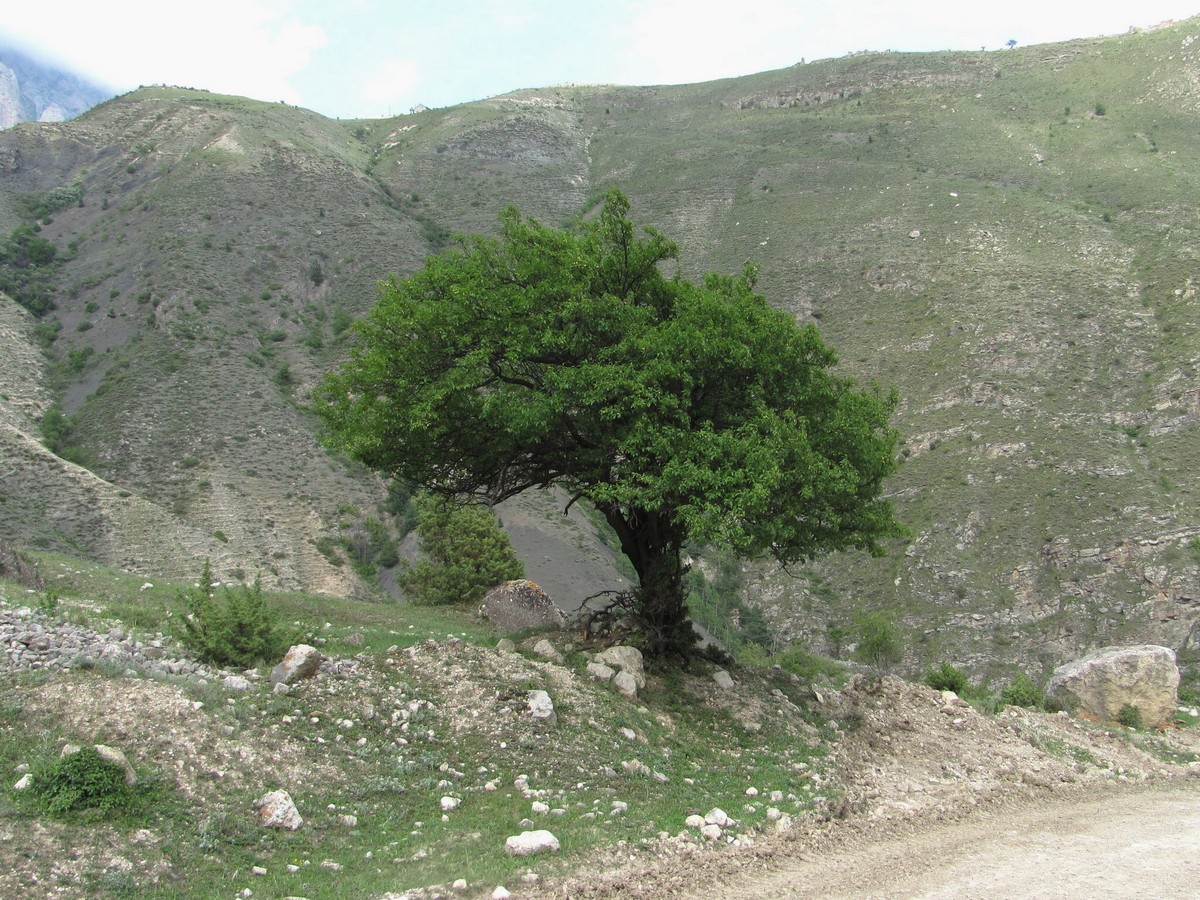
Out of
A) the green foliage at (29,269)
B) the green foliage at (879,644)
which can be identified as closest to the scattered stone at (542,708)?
the green foliage at (879,644)

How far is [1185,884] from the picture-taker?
24.1ft

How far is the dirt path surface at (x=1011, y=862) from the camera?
7.07m

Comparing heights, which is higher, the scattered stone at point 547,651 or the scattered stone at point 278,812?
the scattered stone at point 278,812

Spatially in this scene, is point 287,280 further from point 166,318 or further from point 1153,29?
point 1153,29

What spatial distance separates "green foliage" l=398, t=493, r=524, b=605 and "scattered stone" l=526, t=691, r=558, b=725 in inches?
792

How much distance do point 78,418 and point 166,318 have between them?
1039 centimetres

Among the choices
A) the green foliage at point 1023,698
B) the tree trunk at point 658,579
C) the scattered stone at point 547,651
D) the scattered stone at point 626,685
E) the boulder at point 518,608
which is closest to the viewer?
the scattered stone at point 626,685

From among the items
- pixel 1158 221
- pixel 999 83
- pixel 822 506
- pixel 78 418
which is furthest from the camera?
pixel 999 83

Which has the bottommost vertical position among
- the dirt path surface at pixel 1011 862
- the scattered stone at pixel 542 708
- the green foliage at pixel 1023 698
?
the green foliage at pixel 1023 698

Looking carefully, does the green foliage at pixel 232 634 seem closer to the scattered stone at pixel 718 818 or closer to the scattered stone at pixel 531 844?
the scattered stone at pixel 531 844

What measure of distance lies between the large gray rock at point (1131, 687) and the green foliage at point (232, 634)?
15.7m

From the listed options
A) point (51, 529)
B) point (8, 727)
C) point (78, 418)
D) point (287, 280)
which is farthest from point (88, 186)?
point (8, 727)

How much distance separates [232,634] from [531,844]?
5.59m

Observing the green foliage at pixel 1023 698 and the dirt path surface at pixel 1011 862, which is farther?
the green foliage at pixel 1023 698
